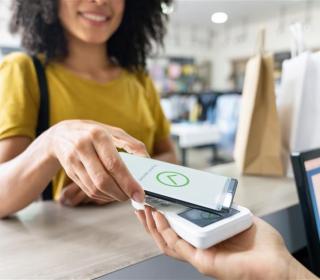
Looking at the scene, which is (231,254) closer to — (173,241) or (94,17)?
(173,241)

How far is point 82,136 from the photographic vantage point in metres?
0.31

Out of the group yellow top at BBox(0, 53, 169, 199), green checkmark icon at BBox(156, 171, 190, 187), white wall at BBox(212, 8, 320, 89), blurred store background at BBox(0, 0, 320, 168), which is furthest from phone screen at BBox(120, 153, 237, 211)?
white wall at BBox(212, 8, 320, 89)

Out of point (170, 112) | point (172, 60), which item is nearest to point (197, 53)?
point (172, 60)

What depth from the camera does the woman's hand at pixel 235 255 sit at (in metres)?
0.31

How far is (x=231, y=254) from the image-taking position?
0.31 meters

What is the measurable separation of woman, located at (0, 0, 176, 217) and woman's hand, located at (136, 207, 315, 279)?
51 millimetres

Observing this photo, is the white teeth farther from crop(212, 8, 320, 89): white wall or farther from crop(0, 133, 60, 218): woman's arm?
crop(212, 8, 320, 89): white wall

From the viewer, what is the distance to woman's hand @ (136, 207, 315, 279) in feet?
1.00

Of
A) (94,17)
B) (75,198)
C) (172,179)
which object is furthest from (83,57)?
(172,179)

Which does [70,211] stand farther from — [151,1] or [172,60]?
[172,60]

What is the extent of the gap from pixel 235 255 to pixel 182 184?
0.30ft

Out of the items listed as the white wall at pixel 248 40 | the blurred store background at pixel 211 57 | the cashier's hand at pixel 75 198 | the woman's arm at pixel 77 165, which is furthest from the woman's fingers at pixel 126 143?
the white wall at pixel 248 40

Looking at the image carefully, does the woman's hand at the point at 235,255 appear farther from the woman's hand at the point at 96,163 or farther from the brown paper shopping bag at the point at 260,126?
the brown paper shopping bag at the point at 260,126

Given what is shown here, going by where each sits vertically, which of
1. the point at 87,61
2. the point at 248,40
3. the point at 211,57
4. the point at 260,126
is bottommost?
the point at 211,57
